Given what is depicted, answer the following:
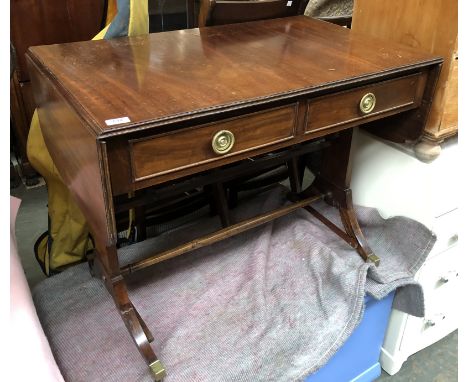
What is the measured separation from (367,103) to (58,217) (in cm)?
104

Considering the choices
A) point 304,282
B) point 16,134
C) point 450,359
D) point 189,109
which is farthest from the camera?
point 16,134

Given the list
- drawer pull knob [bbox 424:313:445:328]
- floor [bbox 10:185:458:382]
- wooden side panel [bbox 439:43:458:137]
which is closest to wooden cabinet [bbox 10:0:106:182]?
floor [bbox 10:185:458:382]

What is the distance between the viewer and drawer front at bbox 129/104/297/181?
830 millimetres

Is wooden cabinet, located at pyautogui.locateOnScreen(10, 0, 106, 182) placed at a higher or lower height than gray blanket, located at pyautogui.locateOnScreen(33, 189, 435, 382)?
higher

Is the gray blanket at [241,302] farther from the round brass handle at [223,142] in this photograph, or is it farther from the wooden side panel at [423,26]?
the round brass handle at [223,142]

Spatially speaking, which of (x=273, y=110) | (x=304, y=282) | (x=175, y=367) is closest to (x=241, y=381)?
(x=175, y=367)

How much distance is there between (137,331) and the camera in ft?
3.62

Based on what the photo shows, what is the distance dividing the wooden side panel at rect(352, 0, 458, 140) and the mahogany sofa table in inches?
1.7

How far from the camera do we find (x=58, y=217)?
1529 mm

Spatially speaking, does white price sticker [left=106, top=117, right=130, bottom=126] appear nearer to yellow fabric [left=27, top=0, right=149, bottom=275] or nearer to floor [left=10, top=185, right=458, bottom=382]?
yellow fabric [left=27, top=0, right=149, bottom=275]

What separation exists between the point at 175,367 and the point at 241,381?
0.16 metres

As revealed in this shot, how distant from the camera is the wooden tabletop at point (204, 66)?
0.85 meters

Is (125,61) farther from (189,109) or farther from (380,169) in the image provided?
(380,169)

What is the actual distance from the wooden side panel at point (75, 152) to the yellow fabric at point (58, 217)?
317 mm
